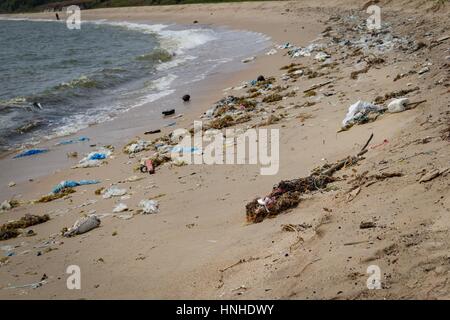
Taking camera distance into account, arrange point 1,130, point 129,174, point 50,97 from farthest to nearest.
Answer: point 50,97 < point 1,130 < point 129,174

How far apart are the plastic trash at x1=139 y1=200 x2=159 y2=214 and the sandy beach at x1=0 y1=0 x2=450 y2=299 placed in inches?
4.3

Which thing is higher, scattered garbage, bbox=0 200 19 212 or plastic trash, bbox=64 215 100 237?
plastic trash, bbox=64 215 100 237

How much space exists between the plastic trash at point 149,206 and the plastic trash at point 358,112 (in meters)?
3.71

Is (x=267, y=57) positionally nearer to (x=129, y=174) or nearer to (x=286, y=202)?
(x=129, y=174)

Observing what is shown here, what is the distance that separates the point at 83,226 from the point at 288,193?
9.70ft

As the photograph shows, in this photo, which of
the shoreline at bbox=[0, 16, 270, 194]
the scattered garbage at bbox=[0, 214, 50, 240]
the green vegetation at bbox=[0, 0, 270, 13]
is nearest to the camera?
the scattered garbage at bbox=[0, 214, 50, 240]

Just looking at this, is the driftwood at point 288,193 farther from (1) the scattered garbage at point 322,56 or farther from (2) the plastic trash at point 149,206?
(1) the scattered garbage at point 322,56

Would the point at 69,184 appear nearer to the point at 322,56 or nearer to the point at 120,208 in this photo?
the point at 120,208

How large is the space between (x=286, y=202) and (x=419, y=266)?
212 centimetres

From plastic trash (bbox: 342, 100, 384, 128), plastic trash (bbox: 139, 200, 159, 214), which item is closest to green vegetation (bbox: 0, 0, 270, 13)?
plastic trash (bbox: 342, 100, 384, 128)

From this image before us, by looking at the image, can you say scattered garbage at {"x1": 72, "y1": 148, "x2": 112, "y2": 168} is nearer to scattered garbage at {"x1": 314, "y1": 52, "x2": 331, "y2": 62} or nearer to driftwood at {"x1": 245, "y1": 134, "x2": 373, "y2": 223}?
driftwood at {"x1": 245, "y1": 134, "x2": 373, "y2": 223}

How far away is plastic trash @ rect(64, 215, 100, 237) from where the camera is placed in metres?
6.25
